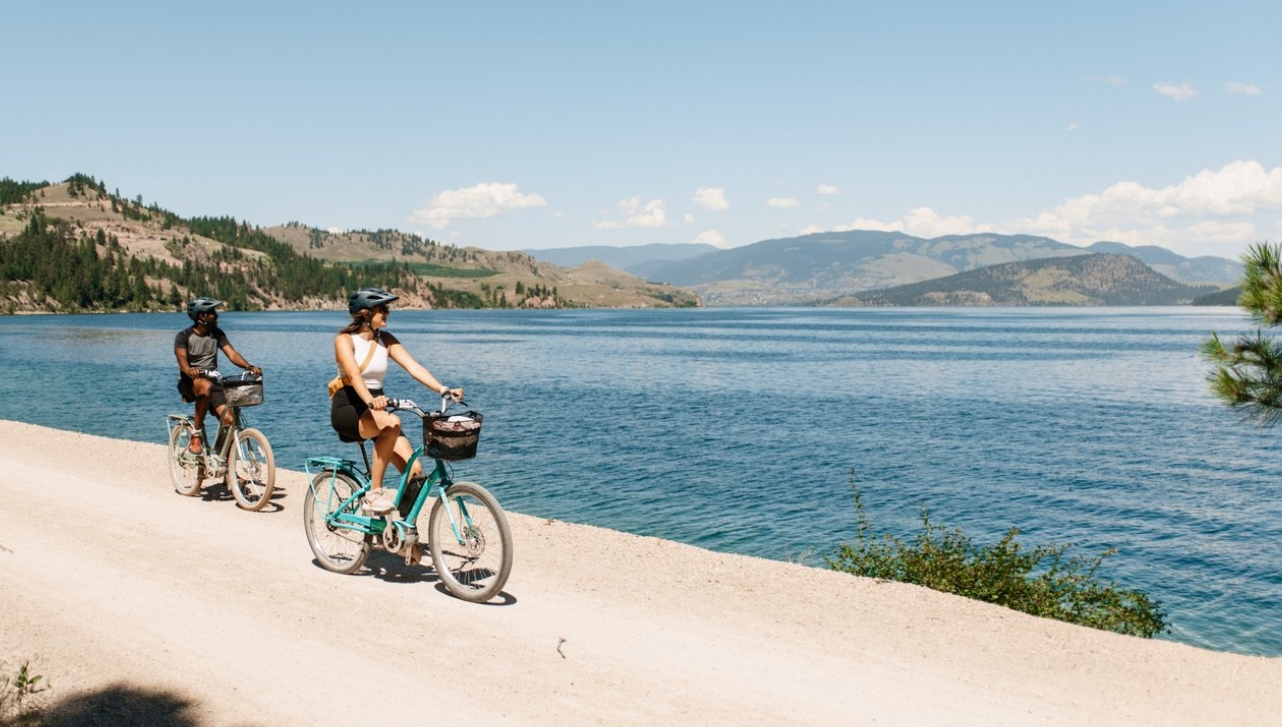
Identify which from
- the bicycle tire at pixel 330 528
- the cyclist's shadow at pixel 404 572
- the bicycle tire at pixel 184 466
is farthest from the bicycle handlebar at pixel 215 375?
the cyclist's shadow at pixel 404 572

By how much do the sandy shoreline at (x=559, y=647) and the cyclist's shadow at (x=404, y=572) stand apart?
5cm

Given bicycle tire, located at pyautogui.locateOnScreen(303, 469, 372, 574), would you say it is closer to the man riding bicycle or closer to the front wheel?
the front wheel

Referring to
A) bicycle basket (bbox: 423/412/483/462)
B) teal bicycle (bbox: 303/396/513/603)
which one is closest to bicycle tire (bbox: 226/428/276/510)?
teal bicycle (bbox: 303/396/513/603)

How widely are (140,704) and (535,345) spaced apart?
117153 millimetres

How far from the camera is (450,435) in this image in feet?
31.9

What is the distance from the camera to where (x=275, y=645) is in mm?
8797

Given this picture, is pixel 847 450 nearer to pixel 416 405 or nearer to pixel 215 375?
pixel 215 375

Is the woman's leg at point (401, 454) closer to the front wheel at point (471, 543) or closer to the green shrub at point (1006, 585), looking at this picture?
the front wheel at point (471, 543)

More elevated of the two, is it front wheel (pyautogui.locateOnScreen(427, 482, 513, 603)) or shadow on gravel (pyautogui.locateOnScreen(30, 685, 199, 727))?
front wheel (pyautogui.locateOnScreen(427, 482, 513, 603))

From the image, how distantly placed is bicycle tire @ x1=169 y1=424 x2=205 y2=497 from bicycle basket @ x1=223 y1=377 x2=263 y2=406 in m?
1.87

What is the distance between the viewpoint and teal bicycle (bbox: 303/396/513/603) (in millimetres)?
9922

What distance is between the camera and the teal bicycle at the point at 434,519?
391 inches

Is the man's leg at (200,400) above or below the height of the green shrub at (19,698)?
above

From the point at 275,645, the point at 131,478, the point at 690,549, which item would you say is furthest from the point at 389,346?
the point at 131,478
